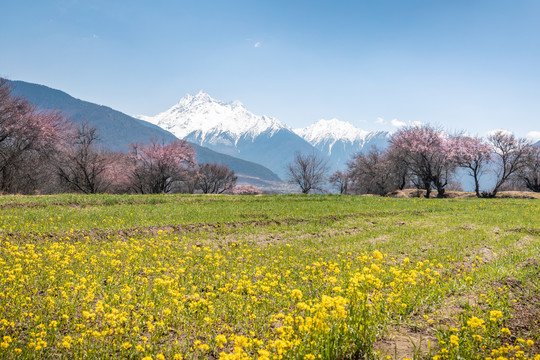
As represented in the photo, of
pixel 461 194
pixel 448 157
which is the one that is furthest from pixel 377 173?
pixel 461 194

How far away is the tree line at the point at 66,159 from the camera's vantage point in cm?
3450

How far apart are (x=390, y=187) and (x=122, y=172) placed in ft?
190

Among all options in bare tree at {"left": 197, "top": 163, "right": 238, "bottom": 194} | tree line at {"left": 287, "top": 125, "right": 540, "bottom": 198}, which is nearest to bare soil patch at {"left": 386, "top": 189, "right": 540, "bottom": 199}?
tree line at {"left": 287, "top": 125, "right": 540, "bottom": 198}

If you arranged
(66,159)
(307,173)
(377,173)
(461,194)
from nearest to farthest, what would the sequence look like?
(66,159) < (461,194) < (377,173) < (307,173)

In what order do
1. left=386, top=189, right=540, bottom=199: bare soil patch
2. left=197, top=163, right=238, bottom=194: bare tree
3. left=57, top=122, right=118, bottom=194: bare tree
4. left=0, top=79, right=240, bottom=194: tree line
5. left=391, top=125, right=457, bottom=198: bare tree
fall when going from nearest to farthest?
left=0, top=79, right=240, bottom=194: tree line → left=386, top=189, right=540, bottom=199: bare soil patch → left=57, top=122, right=118, bottom=194: bare tree → left=391, top=125, right=457, bottom=198: bare tree → left=197, top=163, right=238, bottom=194: bare tree

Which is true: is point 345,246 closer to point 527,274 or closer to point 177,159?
point 527,274

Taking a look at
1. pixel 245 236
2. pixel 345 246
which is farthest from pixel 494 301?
pixel 245 236

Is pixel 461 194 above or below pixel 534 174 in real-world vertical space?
below

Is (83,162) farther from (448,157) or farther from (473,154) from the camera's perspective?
(473,154)

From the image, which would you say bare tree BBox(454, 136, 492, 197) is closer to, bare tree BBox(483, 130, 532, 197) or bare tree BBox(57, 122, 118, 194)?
bare tree BBox(483, 130, 532, 197)

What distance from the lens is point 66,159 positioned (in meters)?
47.9

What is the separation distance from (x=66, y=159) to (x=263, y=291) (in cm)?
5315

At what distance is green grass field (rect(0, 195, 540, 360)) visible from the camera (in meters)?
4.32

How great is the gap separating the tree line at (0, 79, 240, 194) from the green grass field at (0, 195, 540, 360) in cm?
2507
